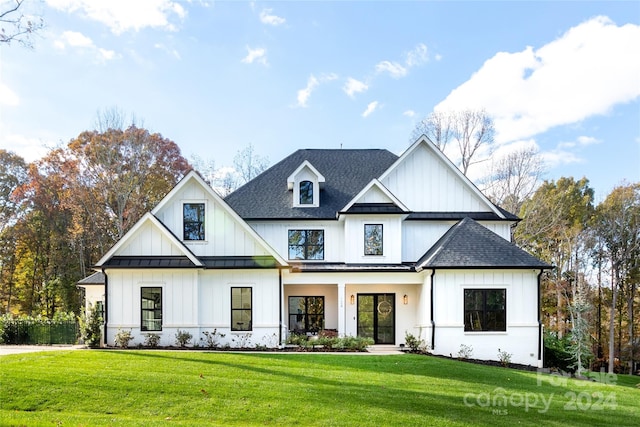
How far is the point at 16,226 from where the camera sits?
34.6 meters

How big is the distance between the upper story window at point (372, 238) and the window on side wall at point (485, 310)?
166 inches

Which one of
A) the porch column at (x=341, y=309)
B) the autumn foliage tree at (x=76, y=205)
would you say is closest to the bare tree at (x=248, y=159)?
the autumn foliage tree at (x=76, y=205)

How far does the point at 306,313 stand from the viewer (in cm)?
2020

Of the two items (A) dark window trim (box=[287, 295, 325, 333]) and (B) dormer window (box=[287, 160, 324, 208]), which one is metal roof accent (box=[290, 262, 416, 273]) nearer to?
(A) dark window trim (box=[287, 295, 325, 333])

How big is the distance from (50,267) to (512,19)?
119 ft

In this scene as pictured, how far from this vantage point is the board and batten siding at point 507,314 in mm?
16891

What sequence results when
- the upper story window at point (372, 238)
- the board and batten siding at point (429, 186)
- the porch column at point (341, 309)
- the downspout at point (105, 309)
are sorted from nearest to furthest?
the downspout at point (105, 309) → the porch column at point (341, 309) → the upper story window at point (372, 238) → the board and batten siding at point (429, 186)

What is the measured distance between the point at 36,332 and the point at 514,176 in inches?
1209

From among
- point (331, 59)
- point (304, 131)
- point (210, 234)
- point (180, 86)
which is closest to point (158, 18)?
point (180, 86)

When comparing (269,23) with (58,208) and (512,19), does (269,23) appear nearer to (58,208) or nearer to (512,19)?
(512,19)

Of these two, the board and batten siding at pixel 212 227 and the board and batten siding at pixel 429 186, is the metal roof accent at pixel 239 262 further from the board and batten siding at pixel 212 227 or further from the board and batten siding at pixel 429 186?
the board and batten siding at pixel 429 186

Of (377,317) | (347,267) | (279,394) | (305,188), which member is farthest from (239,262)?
(279,394)

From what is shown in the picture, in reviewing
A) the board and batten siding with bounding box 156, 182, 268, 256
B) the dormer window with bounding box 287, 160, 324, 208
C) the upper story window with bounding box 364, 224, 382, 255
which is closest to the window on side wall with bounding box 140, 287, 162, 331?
the board and batten siding with bounding box 156, 182, 268, 256

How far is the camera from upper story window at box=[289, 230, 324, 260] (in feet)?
67.1
